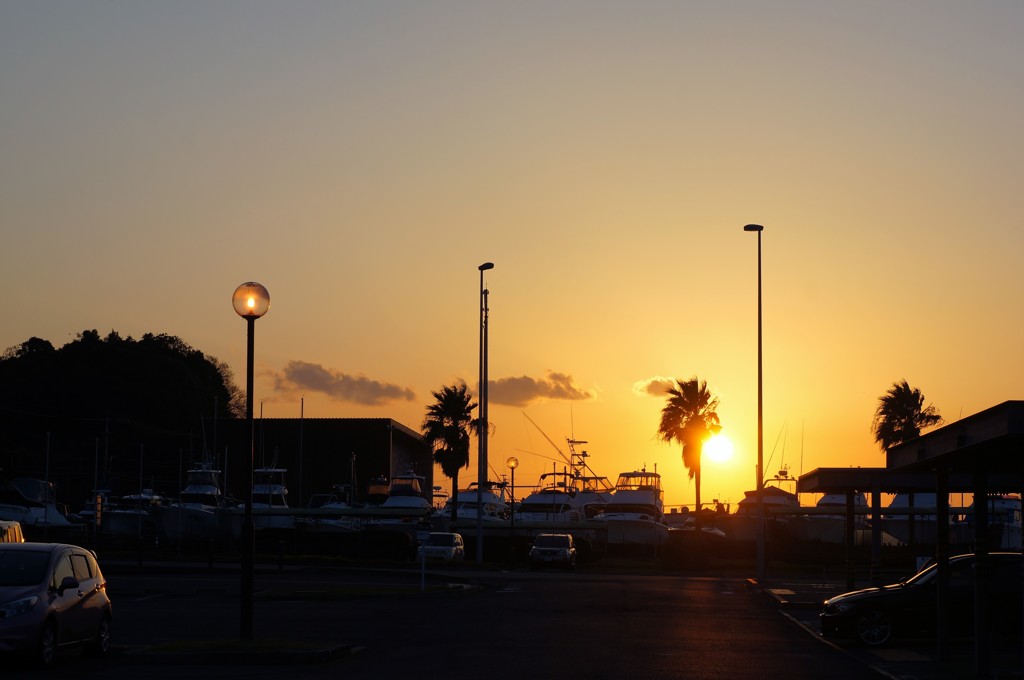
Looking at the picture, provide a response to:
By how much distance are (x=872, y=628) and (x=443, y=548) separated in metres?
34.7

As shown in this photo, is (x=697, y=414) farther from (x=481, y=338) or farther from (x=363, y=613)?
(x=363, y=613)

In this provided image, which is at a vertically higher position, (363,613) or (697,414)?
(697,414)

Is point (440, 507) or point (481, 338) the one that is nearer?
point (481, 338)

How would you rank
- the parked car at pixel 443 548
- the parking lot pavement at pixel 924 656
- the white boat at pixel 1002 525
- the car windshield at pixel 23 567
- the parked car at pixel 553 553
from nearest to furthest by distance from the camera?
the car windshield at pixel 23 567, the parking lot pavement at pixel 924 656, the parked car at pixel 553 553, the parked car at pixel 443 548, the white boat at pixel 1002 525

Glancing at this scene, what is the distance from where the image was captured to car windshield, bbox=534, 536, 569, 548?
54.2 metres

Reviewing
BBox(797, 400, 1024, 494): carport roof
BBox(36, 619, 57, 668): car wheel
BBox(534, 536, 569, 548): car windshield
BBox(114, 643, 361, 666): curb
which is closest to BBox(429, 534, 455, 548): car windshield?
BBox(534, 536, 569, 548): car windshield

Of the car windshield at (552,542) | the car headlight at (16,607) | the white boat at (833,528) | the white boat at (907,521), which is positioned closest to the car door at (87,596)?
the car headlight at (16,607)

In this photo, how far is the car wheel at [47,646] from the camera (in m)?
16.6

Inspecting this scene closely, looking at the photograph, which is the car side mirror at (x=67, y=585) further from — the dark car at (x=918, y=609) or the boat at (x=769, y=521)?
the boat at (x=769, y=521)

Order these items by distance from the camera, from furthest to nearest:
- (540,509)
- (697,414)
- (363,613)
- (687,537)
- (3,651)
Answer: (697,414) < (540,509) < (687,537) < (363,613) < (3,651)

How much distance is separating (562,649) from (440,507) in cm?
6187

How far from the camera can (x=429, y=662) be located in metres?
18.3

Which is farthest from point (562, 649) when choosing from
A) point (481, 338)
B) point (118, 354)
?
point (118, 354)

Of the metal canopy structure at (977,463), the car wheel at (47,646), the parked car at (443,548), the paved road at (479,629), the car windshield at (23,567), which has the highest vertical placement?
the metal canopy structure at (977,463)
